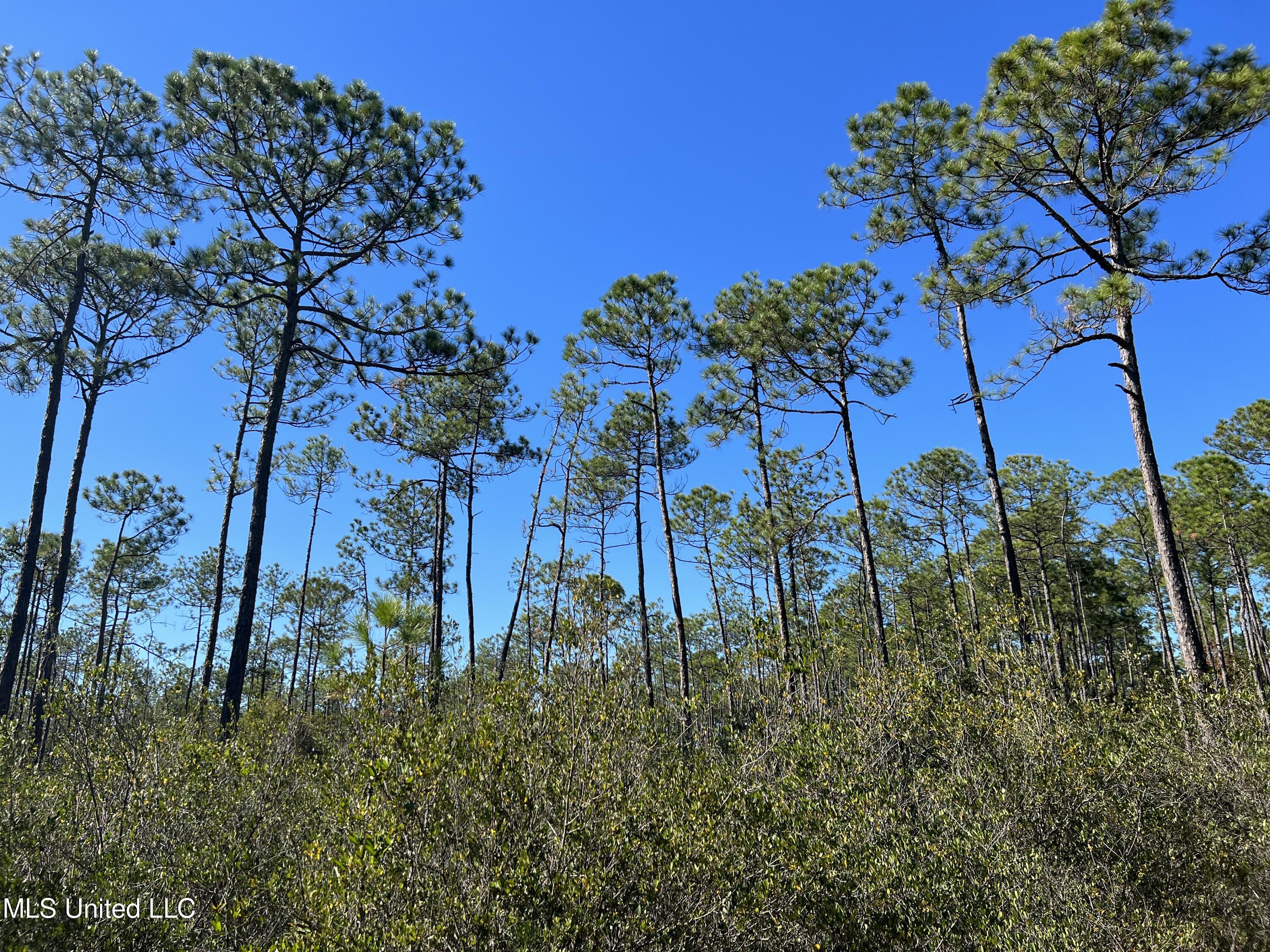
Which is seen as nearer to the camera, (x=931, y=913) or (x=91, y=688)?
(x=931, y=913)

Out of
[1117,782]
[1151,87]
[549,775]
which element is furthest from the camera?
[1151,87]

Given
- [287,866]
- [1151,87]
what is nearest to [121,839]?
[287,866]

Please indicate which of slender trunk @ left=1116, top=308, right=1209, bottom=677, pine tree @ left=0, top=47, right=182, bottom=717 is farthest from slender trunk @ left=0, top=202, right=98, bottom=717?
slender trunk @ left=1116, top=308, right=1209, bottom=677

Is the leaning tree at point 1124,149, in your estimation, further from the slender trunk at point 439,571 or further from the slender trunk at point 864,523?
the slender trunk at point 439,571

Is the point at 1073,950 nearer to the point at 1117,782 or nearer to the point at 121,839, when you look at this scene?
the point at 1117,782

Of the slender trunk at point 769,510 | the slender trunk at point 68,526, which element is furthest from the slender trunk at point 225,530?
the slender trunk at point 769,510

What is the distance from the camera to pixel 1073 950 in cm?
351

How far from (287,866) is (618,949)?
2478 millimetres

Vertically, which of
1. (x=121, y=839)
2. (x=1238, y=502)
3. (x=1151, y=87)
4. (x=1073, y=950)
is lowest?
(x=1073, y=950)

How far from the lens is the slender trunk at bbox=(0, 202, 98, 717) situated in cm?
1009

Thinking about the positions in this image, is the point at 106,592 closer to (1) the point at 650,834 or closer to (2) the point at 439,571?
(2) the point at 439,571

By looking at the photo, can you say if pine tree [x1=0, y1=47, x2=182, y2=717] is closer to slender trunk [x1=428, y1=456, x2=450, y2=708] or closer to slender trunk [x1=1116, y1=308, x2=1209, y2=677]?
slender trunk [x1=428, y1=456, x2=450, y2=708]

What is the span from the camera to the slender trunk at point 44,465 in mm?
10086

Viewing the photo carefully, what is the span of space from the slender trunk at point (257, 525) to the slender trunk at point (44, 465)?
11.1ft
